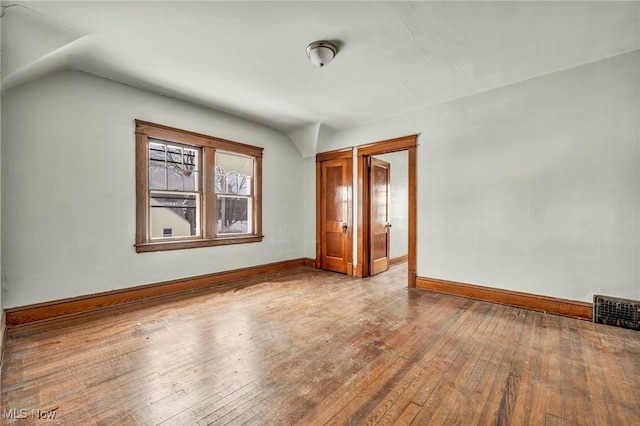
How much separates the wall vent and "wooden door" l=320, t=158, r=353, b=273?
3378 millimetres

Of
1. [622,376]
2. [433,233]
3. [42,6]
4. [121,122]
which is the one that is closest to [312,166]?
[433,233]

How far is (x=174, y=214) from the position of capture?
4418mm

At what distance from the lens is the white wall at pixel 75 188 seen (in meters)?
2.85

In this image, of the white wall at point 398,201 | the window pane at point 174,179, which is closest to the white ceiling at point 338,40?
the window pane at point 174,179

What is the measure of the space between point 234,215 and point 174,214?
106 centimetres

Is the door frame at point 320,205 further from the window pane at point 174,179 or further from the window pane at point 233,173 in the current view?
the window pane at point 174,179

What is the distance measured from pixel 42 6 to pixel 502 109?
4885 millimetres

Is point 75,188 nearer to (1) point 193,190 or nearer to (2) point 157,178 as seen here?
(2) point 157,178

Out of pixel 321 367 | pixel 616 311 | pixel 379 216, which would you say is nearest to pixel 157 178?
pixel 321 367

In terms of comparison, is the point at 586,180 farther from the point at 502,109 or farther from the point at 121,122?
the point at 121,122

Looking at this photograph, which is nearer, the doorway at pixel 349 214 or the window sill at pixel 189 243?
the window sill at pixel 189 243

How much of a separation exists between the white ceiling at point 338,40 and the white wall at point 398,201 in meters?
2.61

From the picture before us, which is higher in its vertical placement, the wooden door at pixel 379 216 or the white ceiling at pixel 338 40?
the white ceiling at pixel 338 40

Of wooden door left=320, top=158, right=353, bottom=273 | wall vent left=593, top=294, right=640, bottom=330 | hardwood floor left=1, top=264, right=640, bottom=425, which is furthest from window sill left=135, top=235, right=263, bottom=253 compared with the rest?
wall vent left=593, top=294, right=640, bottom=330
